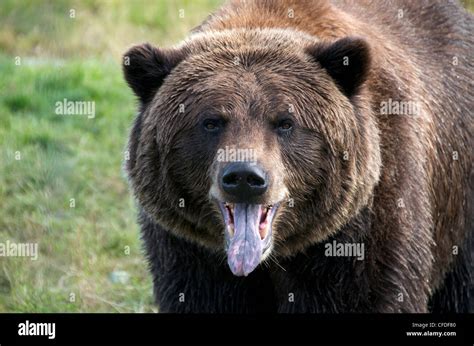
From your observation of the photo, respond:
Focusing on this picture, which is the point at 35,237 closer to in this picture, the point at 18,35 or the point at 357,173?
the point at 357,173

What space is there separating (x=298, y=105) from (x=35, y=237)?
443 cm

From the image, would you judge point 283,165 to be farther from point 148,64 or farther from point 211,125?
point 148,64

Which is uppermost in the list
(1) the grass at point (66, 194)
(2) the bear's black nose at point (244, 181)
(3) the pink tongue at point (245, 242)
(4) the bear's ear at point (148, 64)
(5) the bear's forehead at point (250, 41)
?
(5) the bear's forehead at point (250, 41)

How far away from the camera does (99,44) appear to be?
15.7m

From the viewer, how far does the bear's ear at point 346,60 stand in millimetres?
6641

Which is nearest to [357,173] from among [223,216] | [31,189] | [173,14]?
[223,216]

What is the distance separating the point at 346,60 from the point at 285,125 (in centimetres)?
55

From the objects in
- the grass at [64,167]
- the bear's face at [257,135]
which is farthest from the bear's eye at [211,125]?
the grass at [64,167]

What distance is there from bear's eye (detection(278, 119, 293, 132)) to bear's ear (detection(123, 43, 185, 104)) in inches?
32.2

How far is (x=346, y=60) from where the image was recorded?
665 centimetres

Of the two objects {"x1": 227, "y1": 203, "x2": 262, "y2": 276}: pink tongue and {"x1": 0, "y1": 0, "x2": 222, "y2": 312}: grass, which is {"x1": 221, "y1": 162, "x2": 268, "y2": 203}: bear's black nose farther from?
{"x1": 0, "y1": 0, "x2": 222, "y2": 312}: grass

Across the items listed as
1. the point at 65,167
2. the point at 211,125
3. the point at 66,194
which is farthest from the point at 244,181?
the point at 65,167

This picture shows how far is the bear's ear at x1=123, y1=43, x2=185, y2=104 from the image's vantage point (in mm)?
6861

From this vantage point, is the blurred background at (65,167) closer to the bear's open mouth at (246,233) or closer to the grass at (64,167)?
the grass at (64,167)
